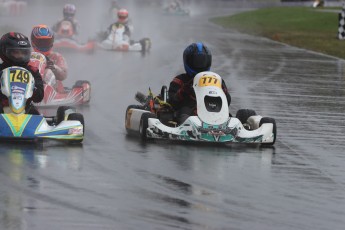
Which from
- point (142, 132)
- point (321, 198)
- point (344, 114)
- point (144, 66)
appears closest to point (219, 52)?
point (144, 66)

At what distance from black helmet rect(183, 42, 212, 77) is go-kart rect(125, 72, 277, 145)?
0.43m

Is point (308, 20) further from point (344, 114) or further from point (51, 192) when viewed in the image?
point (51, 192)

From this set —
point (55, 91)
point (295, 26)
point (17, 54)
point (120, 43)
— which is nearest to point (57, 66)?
point (55, 91)

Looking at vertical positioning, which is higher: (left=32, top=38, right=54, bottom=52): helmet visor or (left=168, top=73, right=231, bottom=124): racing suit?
(left=32, top=38, right=54, bottom=52): helmet visor

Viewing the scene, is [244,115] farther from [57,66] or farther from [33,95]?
[57,66]

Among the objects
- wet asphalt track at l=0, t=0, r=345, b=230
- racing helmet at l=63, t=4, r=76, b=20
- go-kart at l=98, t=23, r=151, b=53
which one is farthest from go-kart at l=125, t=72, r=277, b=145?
racing helmet at l=63, t=4, r=76, b=20

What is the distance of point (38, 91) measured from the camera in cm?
1182

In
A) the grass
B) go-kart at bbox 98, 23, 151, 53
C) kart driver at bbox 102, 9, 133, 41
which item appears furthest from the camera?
the grass

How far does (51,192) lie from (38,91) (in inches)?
137

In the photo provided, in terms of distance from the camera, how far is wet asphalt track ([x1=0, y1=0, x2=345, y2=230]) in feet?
25.3

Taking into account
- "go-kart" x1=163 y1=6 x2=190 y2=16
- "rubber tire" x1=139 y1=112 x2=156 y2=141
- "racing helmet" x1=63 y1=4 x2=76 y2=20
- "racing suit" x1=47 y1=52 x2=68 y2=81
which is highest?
"go-kart" x1=163 y1=6 x2=190 y2=16

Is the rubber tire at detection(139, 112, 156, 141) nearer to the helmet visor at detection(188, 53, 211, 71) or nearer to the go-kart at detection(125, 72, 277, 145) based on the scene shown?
the go-kart at detection(125, 72, 277, 145)

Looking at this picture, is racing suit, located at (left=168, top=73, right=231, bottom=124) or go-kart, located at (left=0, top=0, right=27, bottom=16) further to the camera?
go-kart, located at (left=0, top=0, right=27, bottom=16)

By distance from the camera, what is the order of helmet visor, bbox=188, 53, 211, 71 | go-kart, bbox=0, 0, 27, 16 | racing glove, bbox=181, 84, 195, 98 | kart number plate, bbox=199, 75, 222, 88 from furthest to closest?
go-kart, bbox=0, 0, 27, 16
helmet visor, bbox=188, 53, 211, 71
racing glove, bbox=181, 84, 195, 98
kart number plate, bbox=199, 75, 222, 88
